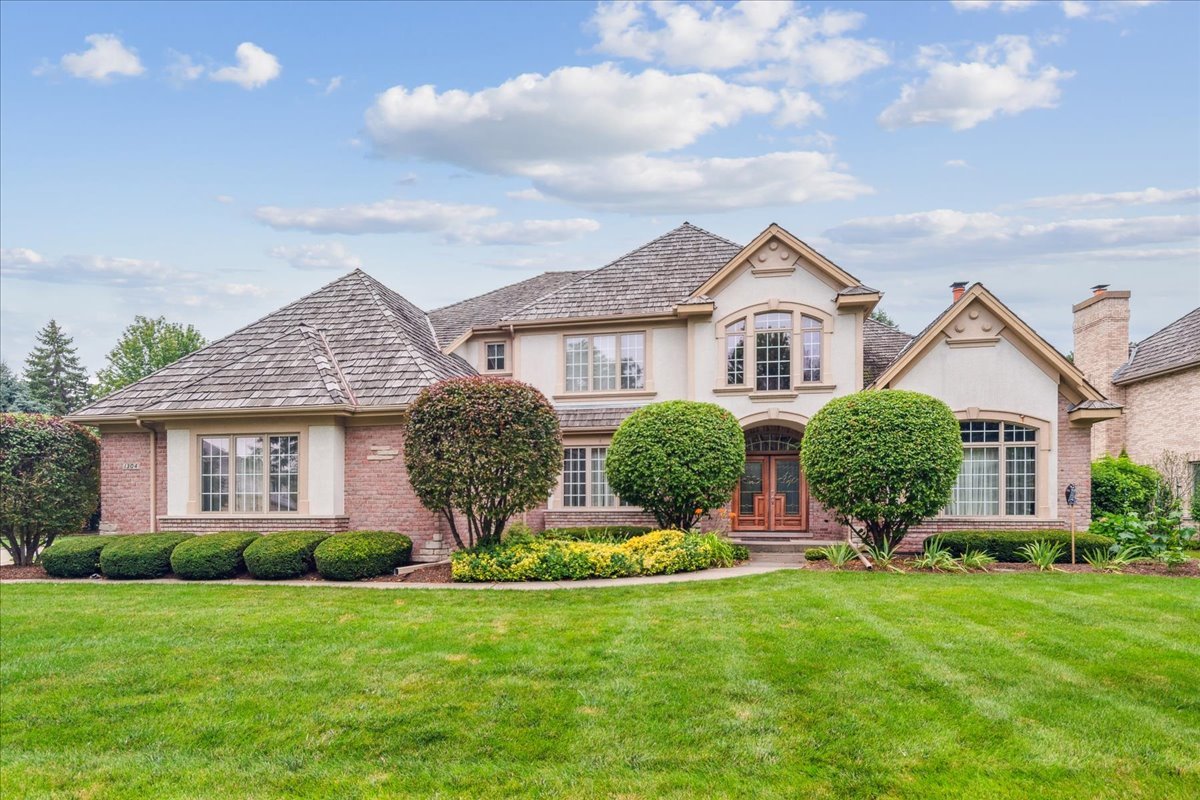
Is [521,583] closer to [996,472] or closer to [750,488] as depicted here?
[750,488]

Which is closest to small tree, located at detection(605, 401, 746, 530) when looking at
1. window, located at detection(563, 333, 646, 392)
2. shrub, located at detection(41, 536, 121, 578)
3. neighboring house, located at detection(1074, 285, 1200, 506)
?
window, located at detection(563, 333, 646, 392)

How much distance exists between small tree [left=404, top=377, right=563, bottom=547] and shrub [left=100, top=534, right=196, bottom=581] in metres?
A: 5.00

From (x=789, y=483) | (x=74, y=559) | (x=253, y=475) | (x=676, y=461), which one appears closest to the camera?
(x=74, y=559)

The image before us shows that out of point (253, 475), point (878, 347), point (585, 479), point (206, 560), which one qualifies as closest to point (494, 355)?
point (585, 479)

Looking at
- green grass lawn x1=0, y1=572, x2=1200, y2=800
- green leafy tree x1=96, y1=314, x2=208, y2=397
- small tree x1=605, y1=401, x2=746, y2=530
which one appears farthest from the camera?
green leafy tree x1=96, y1=314, x2=208, y2=397

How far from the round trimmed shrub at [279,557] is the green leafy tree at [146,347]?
1342 inches

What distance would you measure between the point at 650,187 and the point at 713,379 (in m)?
8.21

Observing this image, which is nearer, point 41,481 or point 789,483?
point 41,481

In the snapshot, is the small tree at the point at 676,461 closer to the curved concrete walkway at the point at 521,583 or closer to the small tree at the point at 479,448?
the curved concrete walkway at the point at 521,583

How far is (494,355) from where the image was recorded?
1864 cm

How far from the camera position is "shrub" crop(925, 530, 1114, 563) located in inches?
499

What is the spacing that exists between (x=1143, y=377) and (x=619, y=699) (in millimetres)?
22174

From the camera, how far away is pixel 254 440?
14023 millimetres

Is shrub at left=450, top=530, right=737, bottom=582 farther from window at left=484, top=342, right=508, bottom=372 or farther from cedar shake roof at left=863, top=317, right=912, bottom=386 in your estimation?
window at left=484, top=342, right=508, bottom=372
